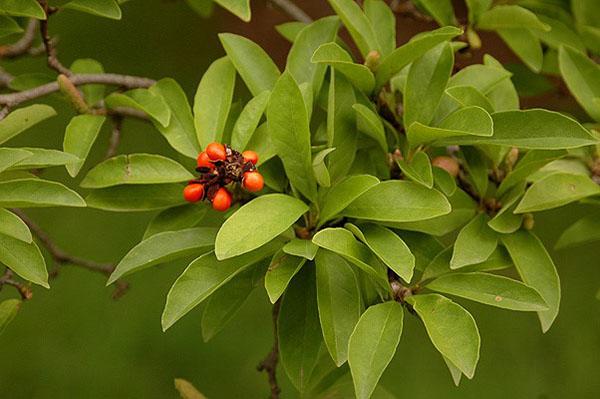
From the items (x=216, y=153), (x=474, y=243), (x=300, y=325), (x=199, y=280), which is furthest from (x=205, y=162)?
(x=474, y=243)

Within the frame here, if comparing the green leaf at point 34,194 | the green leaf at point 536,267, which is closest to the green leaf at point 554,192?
the green leaf at point 536,267

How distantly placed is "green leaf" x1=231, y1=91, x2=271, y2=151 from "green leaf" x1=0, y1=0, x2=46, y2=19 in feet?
0.89

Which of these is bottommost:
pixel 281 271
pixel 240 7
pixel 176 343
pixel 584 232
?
pixel 176 343

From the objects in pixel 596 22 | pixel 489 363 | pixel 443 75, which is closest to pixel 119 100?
pixel 443 75

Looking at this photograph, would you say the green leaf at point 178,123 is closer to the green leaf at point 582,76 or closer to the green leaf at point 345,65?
the green leaf at point 345,65

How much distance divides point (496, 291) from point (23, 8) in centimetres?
66

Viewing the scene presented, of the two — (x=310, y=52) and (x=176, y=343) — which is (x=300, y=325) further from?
(x=176, y=343)

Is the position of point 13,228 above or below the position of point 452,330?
above

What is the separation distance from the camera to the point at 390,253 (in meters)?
0.88

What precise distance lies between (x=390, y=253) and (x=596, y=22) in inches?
27.4

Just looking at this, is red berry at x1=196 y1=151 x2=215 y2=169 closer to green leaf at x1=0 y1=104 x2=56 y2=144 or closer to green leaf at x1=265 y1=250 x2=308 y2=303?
green leaf at x1=265 y1=250 x2=308 y2=303

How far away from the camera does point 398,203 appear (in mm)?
925

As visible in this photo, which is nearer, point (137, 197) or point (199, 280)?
point (199, 280)

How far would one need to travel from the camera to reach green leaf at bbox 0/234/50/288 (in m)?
0.89
